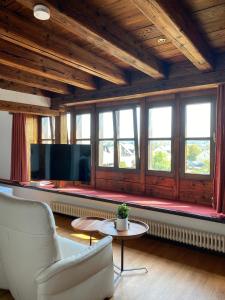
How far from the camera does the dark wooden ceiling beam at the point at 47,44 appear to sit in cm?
220

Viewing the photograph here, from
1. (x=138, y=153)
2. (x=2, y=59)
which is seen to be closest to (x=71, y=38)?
(x=2, y=59)

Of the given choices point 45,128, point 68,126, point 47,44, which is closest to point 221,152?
point 47,44

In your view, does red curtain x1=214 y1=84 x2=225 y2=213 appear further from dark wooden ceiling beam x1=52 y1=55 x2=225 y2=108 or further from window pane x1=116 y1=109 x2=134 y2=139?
window pane x1=116 y1=109 x2=134 y2=139

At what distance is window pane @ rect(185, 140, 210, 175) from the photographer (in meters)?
3.54

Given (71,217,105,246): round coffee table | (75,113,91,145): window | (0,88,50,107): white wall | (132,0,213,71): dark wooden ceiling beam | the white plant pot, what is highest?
(132,0,213,71): dark wooden ceiling beam

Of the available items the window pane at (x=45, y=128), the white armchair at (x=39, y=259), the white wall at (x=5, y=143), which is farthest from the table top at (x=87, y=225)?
the white wall at (x=5, y=143)

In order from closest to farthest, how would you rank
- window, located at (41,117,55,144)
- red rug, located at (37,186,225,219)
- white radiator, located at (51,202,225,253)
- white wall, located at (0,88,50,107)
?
white radiator, located at (51,202,225,253)
red rug, located at (37,186,225,219)
white wall, located at (0,88,50,107)
window, located at (41,117,55,144)

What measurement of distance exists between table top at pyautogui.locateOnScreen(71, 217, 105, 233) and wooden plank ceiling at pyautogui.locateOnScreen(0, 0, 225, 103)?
76.9 inches

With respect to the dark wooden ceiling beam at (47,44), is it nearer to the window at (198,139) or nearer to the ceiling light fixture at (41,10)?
the ceiling light fixture at (41,10)

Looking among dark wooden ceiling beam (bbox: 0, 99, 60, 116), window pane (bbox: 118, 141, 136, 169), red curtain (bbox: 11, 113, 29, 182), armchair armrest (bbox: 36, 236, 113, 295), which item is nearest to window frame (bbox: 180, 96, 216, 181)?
window pane (bbox: 118, 141, 136, 169)

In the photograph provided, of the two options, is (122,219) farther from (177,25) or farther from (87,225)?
(177,25)

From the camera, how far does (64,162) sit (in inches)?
168

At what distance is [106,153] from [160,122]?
127cm

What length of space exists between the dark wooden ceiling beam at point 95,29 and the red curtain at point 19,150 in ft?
10.2
